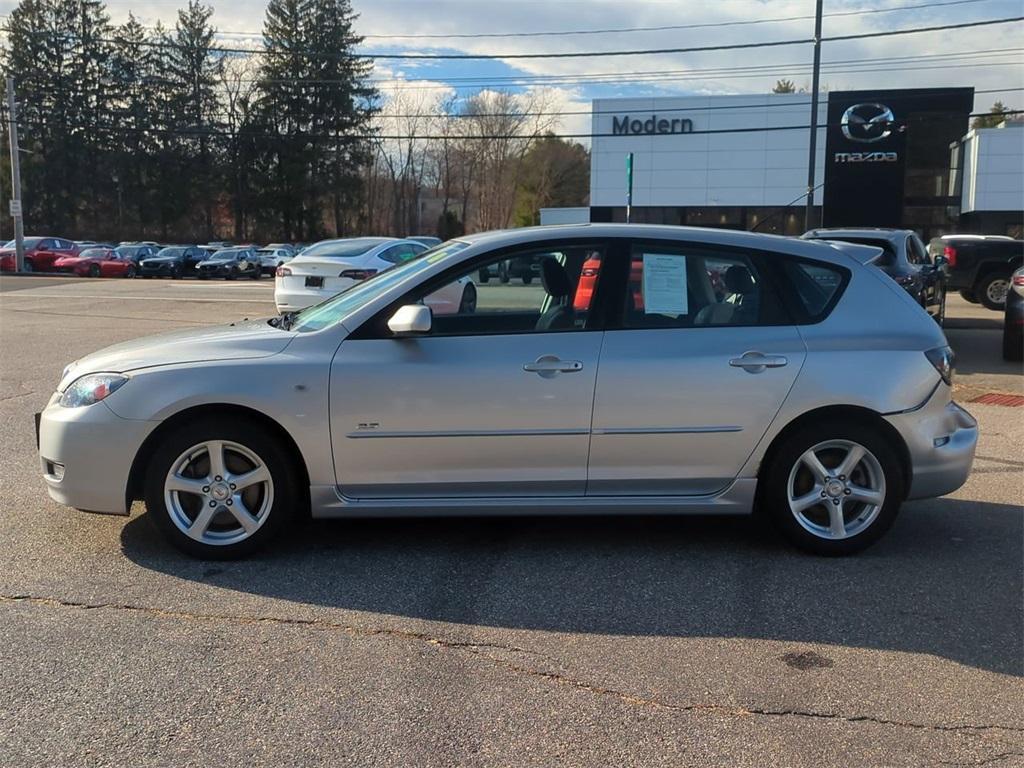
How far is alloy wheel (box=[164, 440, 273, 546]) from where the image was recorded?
180 inches

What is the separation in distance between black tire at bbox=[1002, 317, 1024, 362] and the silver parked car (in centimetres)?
815

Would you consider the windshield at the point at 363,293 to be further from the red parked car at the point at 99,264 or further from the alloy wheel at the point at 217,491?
the red parked car at the point at 99,264

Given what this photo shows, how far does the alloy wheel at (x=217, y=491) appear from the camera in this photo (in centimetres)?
457

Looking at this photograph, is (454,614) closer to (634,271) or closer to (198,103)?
(634,271)

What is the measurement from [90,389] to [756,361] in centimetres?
330

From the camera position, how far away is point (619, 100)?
154 feet

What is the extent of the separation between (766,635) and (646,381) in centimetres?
133

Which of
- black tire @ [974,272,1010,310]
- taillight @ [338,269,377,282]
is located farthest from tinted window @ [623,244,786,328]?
black tire @ [974,272,1010,310]

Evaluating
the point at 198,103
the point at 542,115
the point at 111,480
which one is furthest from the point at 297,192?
the point at 111,480

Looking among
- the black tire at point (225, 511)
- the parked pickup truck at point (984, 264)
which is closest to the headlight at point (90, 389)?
the black tire at point (225, 511)

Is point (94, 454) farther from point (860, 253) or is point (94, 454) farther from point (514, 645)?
point (860, 253)

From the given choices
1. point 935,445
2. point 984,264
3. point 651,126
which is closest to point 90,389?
point 935,445

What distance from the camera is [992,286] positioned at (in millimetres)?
18188

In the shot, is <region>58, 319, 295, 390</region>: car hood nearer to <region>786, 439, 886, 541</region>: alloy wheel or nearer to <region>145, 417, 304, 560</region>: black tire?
<region>145, 417, 304, 560</region>: black tire
